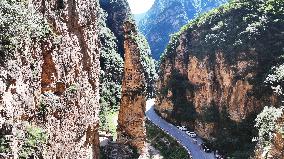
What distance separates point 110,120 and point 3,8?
39474 millimetres

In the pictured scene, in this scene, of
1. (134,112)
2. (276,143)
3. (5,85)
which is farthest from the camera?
(134,112)

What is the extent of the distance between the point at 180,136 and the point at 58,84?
42983 mm

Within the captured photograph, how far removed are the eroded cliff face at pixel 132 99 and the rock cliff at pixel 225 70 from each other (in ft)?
56.8

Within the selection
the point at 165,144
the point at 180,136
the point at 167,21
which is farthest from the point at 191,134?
the point at 167,21

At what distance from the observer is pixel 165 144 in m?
56.9

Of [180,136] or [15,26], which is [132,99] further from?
[15,26]

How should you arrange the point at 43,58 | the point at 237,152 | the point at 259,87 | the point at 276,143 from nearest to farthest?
the point at 43,58 < the point at 276,143 < the point at 237,152 < the point at 259,87

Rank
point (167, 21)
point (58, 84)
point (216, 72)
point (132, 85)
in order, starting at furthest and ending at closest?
point (167, 21), point (216, 72), point (132, 85), point (58, 84)

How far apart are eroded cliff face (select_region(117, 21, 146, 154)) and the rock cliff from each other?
17316 millimetres

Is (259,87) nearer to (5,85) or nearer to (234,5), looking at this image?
(234,5)

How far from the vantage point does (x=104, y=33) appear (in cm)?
7712

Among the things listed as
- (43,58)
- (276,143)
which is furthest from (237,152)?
(43,58)

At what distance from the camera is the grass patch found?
175ft

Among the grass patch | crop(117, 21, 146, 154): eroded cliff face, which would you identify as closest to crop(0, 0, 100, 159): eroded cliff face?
crop(117, 21, 146, 154): eroded cliff face
